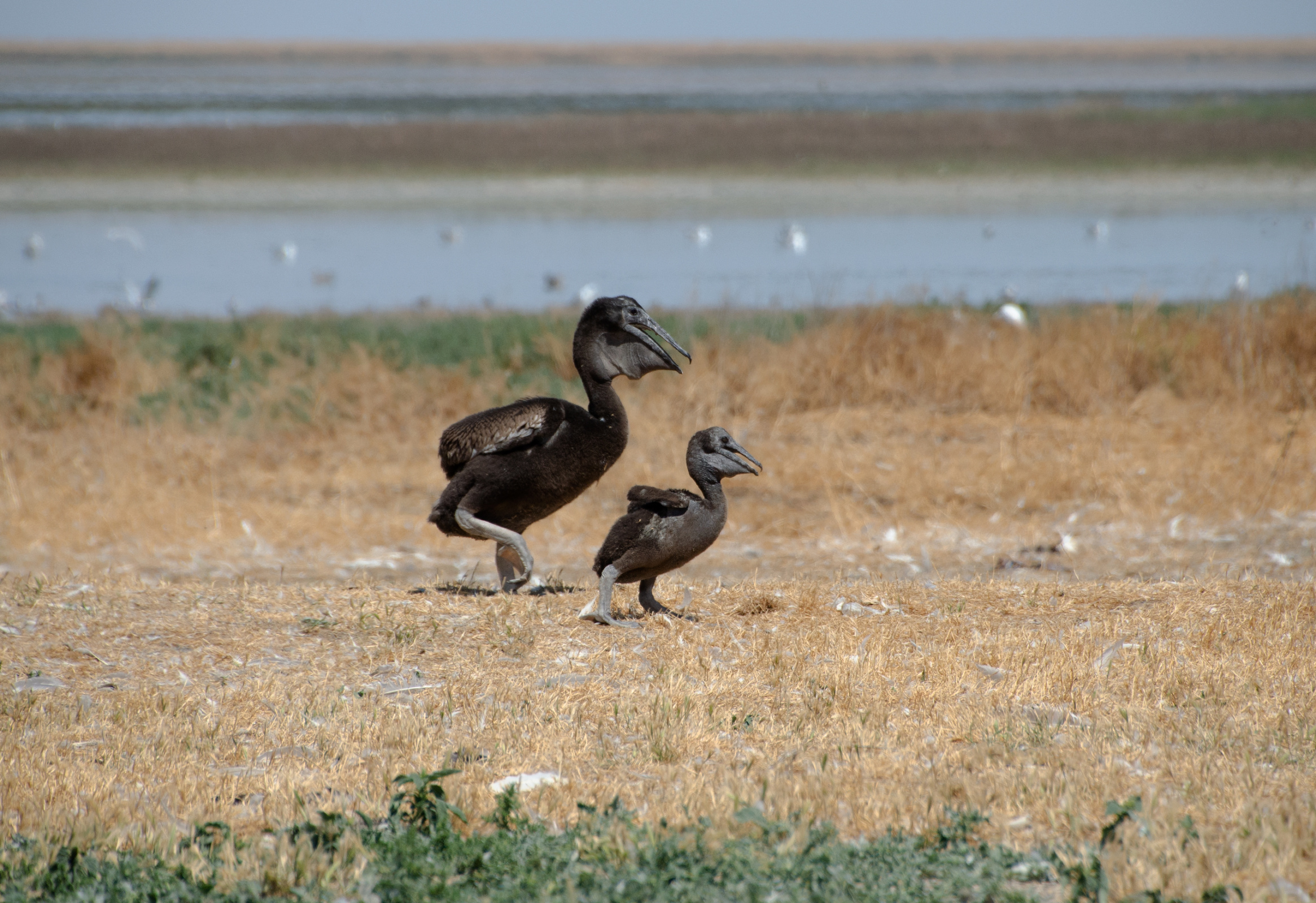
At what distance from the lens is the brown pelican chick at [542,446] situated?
8023 mm

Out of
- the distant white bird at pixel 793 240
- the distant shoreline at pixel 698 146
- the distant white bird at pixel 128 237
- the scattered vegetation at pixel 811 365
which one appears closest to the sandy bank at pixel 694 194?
the distant shoreline at pixel 698 146

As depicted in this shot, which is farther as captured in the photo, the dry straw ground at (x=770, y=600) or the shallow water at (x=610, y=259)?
the shallow water at (x=610, y=259)

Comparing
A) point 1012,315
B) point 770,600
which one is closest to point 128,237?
point 1012,315

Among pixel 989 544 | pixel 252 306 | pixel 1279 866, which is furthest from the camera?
pixel 252 306

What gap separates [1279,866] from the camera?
4312 millimetres

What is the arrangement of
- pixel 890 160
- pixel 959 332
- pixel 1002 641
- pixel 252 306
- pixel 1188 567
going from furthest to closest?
1. pixel 890 160
2. pixel 252 306
3. pixel 959 332
4. pixel 1188 567
5. pixel 1002 641

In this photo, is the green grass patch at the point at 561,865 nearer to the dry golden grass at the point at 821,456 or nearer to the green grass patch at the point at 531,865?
the green grass patch at the point at 531,865

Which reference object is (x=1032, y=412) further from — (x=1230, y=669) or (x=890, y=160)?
(x=890, y=160)

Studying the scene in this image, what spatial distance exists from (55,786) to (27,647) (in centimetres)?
233

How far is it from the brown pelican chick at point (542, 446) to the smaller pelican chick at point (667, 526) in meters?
0.65

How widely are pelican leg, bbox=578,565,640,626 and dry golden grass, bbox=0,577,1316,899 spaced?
87 mm

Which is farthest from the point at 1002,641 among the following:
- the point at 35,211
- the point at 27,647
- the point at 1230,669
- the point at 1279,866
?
the point at 35,211

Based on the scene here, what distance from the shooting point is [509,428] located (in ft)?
26.5

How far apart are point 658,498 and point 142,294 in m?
18.9
